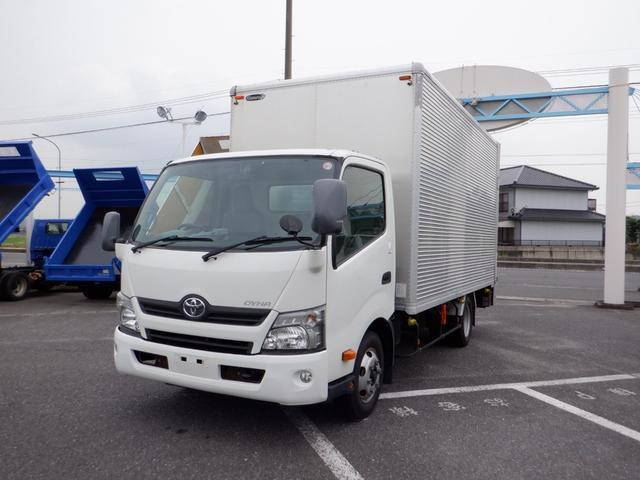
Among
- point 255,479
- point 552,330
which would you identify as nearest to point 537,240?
point 552,330

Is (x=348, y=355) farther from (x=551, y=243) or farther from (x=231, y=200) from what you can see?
(x=551, y=243)

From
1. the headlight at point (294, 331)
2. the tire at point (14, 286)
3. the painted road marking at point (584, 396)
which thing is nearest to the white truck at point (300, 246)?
the headlight at point (294, 331)

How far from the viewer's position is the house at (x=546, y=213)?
37.8m

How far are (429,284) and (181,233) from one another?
99.4 inches

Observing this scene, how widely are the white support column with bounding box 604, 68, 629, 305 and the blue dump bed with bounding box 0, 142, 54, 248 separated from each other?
13.2 metres

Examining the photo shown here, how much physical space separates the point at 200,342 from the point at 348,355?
106 centimetres

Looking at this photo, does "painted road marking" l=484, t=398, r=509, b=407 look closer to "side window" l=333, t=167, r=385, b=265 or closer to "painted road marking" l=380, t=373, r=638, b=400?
"painted road marking" l=380, t=373, r=638, b=400

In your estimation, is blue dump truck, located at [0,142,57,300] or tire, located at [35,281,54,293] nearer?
blue dump truck, located at [0,142,57,300]

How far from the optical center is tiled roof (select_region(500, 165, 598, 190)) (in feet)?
127

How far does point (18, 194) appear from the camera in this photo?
10.7 m

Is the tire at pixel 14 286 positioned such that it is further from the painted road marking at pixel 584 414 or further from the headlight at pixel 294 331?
the painted road marking at pixel 584 414

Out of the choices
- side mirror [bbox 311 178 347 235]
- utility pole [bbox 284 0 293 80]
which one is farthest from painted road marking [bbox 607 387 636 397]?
utility pole [bbox 284 0 293 80]

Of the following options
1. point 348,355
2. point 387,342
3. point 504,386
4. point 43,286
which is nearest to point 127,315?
point 348,355

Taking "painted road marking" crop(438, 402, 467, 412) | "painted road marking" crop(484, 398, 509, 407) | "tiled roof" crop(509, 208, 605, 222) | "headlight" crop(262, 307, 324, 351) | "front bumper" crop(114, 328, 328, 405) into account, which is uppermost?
"tiled roof" crop(509, 208, 605, 222)
